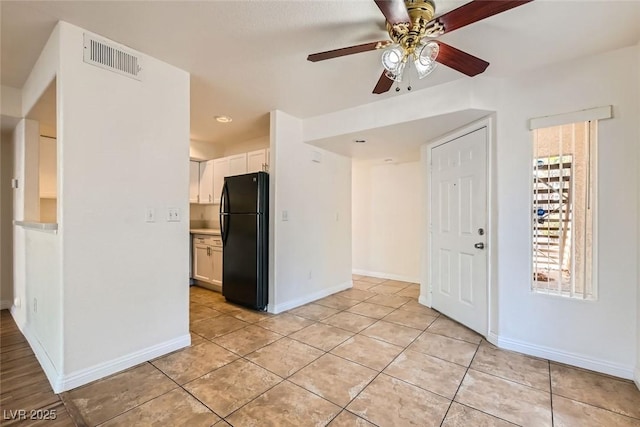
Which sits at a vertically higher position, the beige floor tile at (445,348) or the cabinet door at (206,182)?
the cabinet door at (206,182)

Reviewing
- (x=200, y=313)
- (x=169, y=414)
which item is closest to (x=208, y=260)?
(x=200, y=313)

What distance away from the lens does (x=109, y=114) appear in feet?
6.88

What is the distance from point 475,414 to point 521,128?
88.1 inches

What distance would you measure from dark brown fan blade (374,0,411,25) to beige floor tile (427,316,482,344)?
8.79 feet

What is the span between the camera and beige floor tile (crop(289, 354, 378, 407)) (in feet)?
6.21

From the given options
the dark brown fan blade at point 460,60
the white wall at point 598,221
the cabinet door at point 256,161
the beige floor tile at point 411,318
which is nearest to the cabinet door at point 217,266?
the cabinet door at point 256,161

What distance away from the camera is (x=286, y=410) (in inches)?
68.3

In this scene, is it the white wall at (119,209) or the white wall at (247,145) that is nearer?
the white wall at (119,209)

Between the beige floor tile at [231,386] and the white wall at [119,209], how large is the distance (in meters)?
0.61

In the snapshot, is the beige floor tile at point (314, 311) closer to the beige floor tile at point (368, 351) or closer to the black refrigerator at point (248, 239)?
the black refrigerator at point (248, 239)

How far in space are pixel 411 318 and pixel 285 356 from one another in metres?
1.60

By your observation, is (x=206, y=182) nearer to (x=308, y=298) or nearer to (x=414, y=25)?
(x=308, y=298)

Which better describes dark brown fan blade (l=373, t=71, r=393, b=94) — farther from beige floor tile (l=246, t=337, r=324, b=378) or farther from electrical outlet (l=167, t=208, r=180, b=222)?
beige floor tile (l=246, t=337, r=324, b=378)

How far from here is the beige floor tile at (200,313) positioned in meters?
3.27
